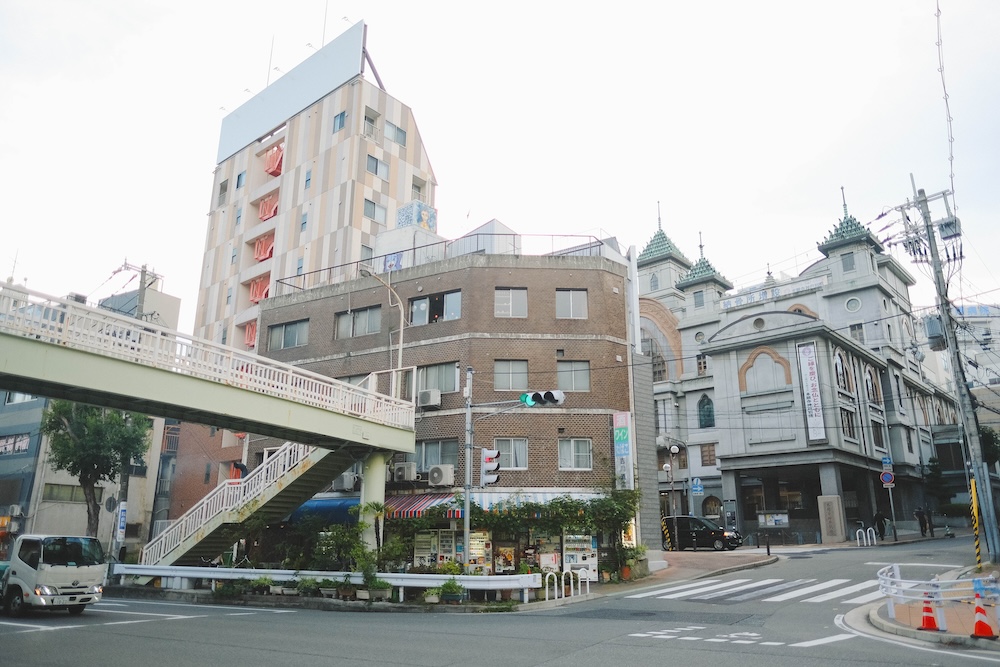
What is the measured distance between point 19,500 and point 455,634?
4053 cm

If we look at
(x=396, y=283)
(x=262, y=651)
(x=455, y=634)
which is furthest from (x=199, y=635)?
(x=396, y=283)

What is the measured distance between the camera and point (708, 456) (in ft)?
182

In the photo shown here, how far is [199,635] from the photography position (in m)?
13.7

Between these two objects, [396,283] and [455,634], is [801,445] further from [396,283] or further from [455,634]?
[455,634]

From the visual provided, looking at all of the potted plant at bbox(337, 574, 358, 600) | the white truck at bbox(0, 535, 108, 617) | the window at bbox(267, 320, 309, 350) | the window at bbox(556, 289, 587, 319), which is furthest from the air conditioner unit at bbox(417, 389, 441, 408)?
the white truck at bbox(0, 535, 108, 617)

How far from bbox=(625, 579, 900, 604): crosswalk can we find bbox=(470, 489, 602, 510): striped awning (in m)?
4.63

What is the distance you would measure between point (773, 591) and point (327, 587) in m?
12.7

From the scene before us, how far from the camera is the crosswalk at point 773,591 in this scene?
18.5 m

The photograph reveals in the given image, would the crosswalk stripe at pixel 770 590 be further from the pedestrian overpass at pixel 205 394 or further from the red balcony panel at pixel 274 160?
the red balcony panel at pixel 274 160

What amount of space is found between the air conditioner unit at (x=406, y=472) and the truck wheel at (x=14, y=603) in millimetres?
12532

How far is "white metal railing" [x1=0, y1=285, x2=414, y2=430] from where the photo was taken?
15.0 meters

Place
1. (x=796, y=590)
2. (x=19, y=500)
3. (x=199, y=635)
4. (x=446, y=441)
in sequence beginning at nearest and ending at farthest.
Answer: (x=199, y=635)
(x=796, y=590)
(x=446, y=441)
(x=19, y=500)

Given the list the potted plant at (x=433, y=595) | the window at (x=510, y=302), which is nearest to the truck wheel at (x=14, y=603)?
the potted plant at (x=433, y=595)

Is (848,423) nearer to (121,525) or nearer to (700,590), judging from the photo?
(700,590)
